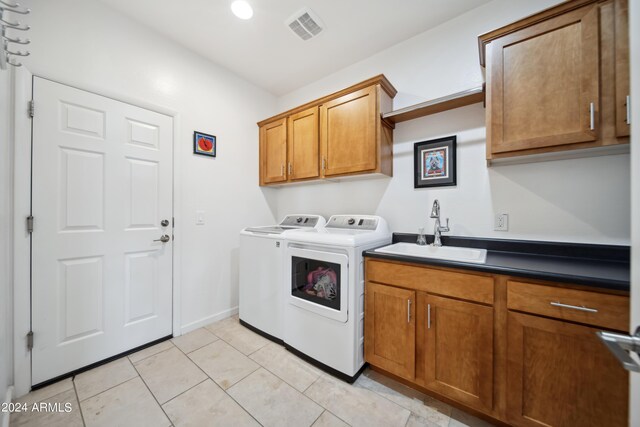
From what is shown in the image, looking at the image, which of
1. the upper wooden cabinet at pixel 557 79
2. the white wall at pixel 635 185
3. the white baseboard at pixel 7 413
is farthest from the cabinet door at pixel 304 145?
the white baseboard at pixel 7 413

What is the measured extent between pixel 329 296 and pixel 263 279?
2.37 feet

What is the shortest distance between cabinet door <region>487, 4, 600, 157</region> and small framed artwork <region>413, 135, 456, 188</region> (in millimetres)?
427

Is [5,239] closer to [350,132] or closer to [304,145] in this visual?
[304,145]

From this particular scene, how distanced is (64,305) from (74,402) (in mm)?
614

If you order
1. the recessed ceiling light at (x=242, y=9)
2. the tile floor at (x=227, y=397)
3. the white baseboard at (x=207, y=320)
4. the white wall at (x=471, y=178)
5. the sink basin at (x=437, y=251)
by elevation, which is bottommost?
the tile floor at (x=227, y=397)

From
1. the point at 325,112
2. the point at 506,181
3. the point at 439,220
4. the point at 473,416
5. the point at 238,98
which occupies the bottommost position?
the point at 473,416

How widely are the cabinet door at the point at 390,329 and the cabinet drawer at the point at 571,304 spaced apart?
0.52m

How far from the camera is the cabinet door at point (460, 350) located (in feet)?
→ 4.19

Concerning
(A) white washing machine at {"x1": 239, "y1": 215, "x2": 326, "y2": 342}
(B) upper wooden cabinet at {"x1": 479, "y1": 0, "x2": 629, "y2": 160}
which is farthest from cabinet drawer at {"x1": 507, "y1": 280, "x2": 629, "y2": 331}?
(A) white washing machine at {"x1": 239, "y1": 215, "x2": 326, "y2": 342}

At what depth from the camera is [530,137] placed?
4.49ft

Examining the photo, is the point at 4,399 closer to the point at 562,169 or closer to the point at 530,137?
the point at 530,137

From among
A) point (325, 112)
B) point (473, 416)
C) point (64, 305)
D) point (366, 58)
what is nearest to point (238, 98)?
point (325, 112)

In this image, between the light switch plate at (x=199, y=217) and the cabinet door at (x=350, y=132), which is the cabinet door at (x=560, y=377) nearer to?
the cabinet door at (x=350, y=132)

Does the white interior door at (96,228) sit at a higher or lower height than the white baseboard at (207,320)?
higher
